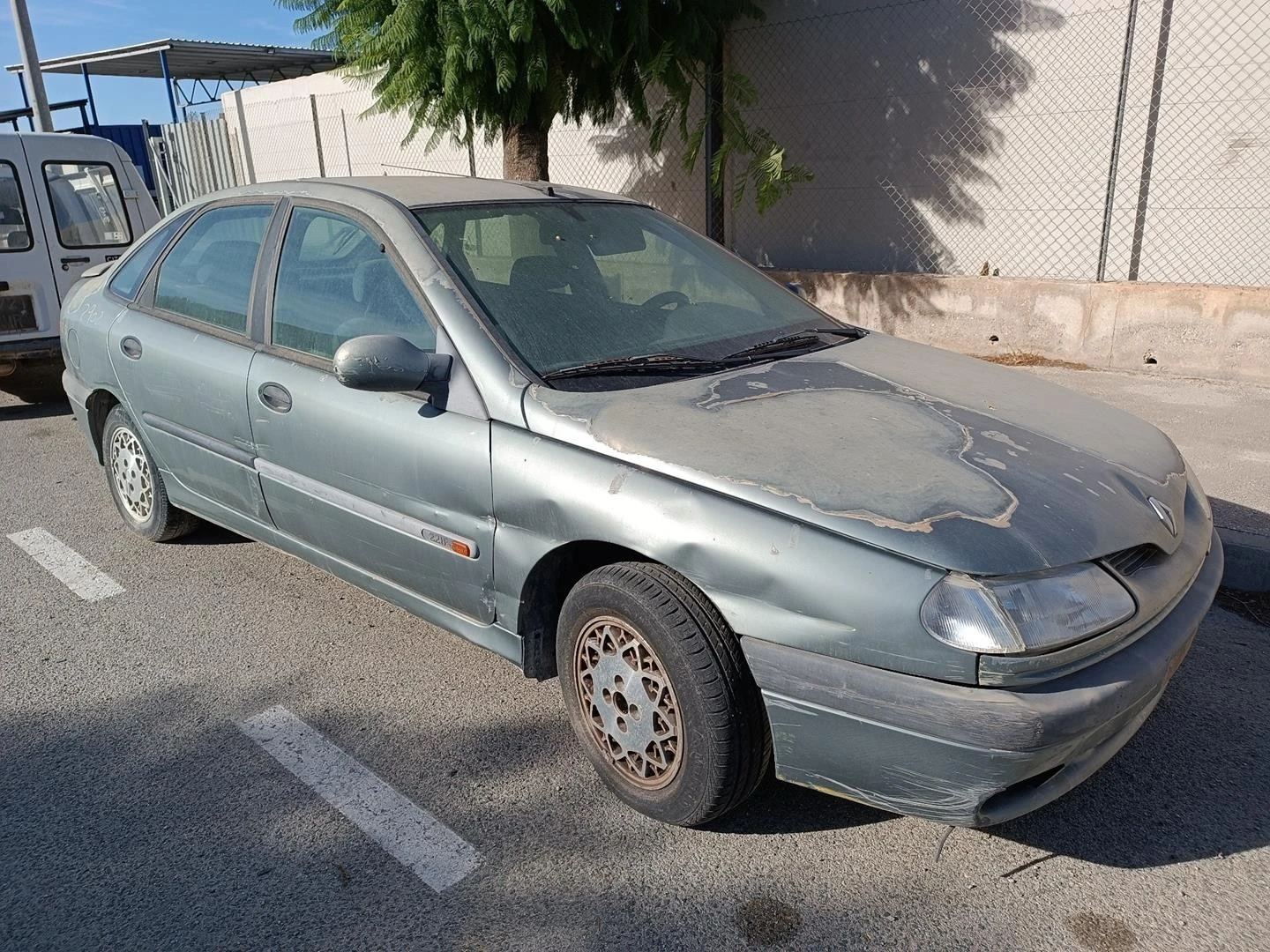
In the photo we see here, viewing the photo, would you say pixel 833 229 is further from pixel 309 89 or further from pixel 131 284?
pixel 309 89

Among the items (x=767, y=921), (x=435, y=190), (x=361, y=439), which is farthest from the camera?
(x=435, y=190)

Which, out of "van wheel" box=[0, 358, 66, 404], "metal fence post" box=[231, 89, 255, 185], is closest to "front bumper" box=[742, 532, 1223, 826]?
"van wheel" box=[0, 358, 66, 404]

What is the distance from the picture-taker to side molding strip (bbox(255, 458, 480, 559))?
3012 mm

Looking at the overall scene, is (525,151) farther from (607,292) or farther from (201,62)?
(201,62)

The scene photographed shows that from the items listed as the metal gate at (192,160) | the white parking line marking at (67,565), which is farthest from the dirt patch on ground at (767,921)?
the metal gate at (192,160)

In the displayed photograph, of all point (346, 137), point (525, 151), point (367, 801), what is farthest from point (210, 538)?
point (346, 137)

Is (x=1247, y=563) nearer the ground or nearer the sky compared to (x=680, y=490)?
nearer the ground

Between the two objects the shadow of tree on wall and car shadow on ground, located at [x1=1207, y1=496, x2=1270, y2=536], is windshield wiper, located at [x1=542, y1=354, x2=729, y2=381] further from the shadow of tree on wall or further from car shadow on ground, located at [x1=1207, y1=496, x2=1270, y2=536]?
the shadow of tree on wall

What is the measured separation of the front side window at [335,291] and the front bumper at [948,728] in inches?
61.4

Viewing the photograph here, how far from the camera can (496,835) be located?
8.78 ft

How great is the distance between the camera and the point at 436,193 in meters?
3.57

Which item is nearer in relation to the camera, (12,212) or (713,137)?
(12,212)

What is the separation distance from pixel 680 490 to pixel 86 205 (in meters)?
7.35

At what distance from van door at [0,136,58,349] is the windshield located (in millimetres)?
5521
